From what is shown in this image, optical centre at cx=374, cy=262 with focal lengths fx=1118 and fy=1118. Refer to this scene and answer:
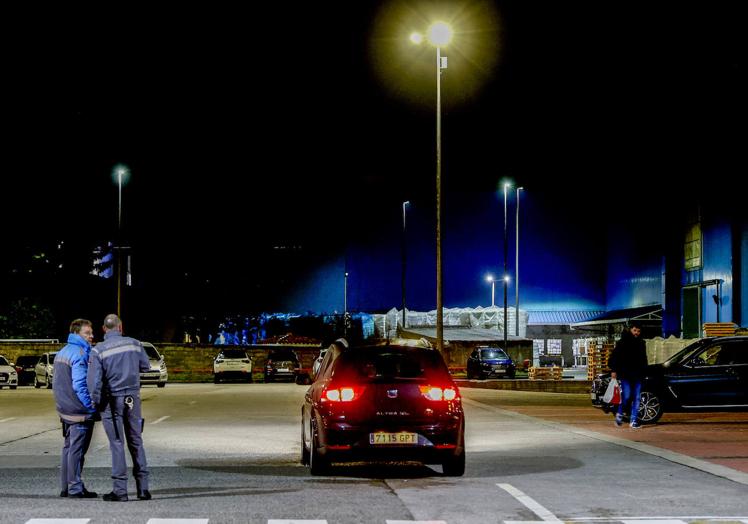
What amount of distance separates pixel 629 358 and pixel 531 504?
1041cm

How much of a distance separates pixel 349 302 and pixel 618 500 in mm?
72379

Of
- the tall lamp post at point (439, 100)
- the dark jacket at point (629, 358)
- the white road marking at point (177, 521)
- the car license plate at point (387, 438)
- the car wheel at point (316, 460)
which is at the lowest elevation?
the white road marking at point (177, 521)

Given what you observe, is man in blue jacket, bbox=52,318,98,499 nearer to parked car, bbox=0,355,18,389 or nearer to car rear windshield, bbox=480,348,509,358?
parked car, bbox=0,355,18,389

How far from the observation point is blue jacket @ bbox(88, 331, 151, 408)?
1008cm

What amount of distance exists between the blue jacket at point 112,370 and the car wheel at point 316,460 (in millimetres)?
2609

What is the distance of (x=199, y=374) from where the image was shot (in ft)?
201

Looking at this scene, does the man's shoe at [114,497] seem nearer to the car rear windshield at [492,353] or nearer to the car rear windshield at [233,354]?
the car rear windshield at [233,354]

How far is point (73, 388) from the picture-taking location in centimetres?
1027

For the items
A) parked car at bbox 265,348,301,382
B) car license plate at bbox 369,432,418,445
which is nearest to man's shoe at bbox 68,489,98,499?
car license plate at bbox 369,432,418,445

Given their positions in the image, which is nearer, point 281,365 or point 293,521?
point 293,521

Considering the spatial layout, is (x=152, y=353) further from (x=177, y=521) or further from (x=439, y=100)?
(x=177, y=521)

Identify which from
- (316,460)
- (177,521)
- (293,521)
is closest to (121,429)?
(177,521)

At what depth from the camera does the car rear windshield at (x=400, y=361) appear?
12.2m

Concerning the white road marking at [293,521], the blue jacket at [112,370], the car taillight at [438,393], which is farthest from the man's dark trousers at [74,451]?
the car taillight at [438,393]
